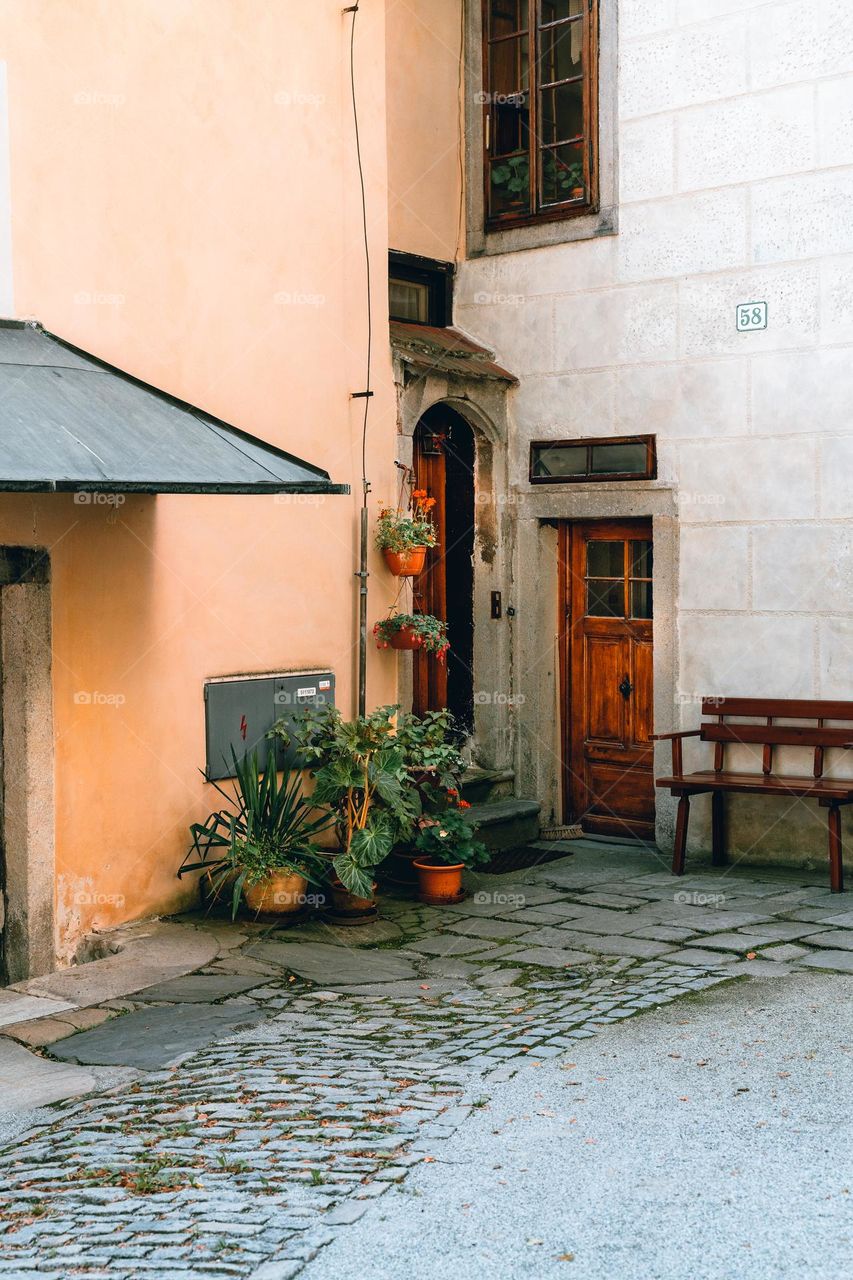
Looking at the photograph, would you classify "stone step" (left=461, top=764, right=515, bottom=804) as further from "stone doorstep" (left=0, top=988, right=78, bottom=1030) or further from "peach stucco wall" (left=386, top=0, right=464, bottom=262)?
"stone doorstep" (left=0, top=988, right=78, bottom=1030)

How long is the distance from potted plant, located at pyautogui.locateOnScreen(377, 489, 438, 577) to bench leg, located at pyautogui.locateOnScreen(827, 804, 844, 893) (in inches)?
114

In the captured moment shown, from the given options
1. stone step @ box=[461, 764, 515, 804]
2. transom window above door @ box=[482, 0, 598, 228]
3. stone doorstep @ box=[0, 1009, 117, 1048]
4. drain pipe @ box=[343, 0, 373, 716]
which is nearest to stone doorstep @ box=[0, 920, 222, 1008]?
stone doorstep @ box=[0, 1009, 117, 1048]

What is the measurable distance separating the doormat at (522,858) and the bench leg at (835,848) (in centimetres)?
194

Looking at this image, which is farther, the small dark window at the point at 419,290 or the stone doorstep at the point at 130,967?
the small dark window at the point at 419,290

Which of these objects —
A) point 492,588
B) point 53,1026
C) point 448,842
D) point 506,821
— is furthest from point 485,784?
point 53,1026

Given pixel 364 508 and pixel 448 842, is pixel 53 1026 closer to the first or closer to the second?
pixel 448 842

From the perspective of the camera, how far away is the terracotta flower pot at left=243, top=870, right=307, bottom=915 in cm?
731

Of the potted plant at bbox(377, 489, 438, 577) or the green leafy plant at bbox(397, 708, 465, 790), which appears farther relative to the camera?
the potted plant at bbox(377, 489, 438, 577)

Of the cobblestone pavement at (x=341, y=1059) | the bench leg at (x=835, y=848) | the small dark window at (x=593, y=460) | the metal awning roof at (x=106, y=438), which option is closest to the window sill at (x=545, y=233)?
the small dark window at (x=593, y=460)

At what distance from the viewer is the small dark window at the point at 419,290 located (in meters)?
9.71

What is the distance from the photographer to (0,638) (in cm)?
672

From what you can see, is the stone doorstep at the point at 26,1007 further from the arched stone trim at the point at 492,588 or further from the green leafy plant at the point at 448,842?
the arched stone trim at the point at 492,588

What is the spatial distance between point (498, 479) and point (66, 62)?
433 centimetres

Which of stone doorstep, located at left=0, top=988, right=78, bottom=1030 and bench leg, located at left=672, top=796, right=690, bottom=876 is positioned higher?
bench leg, located at left=672, top=796, right=690, bottom=876
